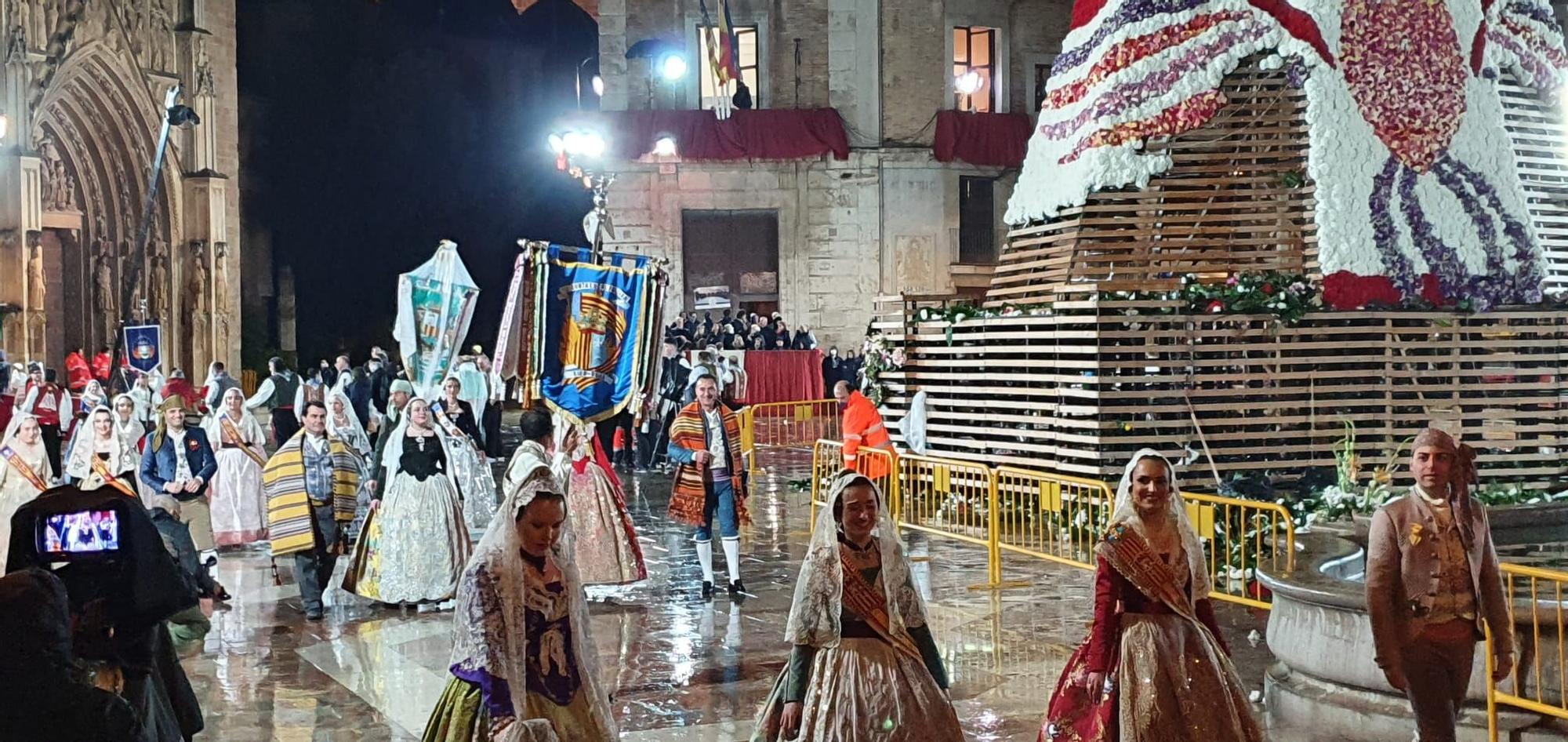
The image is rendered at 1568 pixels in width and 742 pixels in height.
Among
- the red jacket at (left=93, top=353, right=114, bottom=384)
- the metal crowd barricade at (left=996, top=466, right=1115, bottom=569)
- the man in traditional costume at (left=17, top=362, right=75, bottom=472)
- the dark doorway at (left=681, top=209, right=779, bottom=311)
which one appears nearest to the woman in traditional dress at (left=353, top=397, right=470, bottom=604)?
the metal crowd barricade at (left=996, top=466, right=1115, bottom=569)

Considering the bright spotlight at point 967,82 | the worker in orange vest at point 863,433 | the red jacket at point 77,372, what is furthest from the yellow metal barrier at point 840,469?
the bright spotlight at point 967,82

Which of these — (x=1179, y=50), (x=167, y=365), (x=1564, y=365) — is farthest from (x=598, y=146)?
(x=167, y=365)

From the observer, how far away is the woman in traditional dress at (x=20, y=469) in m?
11.8

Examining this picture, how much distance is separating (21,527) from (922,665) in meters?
3.22

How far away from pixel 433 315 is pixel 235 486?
126 inches

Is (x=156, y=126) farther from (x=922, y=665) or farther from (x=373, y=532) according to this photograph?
(x=922, y=665)

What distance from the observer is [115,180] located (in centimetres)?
2833

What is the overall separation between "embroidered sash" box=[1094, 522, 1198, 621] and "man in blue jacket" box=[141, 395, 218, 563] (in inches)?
348

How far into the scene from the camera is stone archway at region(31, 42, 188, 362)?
27.2m

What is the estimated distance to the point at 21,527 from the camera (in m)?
5.18

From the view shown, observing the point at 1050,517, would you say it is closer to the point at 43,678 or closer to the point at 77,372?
the point at 43,678

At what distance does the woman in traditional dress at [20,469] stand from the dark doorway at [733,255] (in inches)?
917

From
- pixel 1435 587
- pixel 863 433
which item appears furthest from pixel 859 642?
pixel 863 433

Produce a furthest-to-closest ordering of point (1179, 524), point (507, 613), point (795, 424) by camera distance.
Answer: point (795, 424) < point (1179, 524) < point (507, 613)
